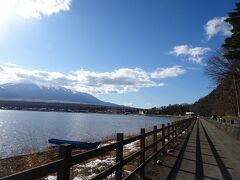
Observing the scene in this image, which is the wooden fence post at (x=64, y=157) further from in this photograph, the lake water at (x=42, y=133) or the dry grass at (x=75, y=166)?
the lake water at (x=42, y=133)

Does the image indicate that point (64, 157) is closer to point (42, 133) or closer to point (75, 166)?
point (75, 166)

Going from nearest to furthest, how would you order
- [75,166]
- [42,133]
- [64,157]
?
1. [64,157]
2. [75,166]
3. [42,133]

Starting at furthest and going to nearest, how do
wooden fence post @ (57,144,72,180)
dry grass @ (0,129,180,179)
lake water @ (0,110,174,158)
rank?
lake water @ (0,110,174,158), dry grass @ (0,129,180,179), wooden fence post @ (57,144,72,180)

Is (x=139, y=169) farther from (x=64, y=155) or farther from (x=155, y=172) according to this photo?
(x=64, y=155)

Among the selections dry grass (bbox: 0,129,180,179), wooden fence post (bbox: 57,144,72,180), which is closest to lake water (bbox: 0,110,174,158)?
dry grass (bbox: 0,129,180,179)

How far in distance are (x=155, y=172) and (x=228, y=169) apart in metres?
2.81

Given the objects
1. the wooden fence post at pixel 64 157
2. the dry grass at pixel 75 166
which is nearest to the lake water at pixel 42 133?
the dry grass at pixel 75 166

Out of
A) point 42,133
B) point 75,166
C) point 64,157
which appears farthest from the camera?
point 42,133

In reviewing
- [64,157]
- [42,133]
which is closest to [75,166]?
[64,157]

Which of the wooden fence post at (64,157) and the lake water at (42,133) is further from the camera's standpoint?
the lake water at (42,133)

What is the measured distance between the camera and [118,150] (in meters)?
7.94

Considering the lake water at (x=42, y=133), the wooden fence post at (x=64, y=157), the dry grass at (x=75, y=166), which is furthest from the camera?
the lake water at (x=42, y=133)

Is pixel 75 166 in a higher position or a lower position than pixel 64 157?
lower

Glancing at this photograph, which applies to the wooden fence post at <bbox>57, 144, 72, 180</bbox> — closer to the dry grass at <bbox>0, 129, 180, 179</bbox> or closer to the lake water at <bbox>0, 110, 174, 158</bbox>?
the dry grass at <bbox>0, 129, 180, 179</bbox>
